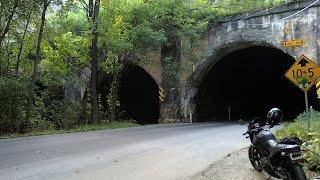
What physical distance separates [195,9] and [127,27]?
4323 mm

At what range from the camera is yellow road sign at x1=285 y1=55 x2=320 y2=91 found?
1208 centimetres

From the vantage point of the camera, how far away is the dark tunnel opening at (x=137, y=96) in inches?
1236

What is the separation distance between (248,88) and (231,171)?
27330mm

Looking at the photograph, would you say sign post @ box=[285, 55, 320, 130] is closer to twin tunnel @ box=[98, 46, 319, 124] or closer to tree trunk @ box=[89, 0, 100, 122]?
tree trunk @ box=[89, 0, 100, 122]

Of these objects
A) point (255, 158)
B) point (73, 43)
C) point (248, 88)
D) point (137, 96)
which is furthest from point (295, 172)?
point (248, 88)

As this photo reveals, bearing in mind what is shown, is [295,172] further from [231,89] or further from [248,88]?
[248,88]

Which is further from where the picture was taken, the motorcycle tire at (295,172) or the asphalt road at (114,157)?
the asphalt road at (114,157)

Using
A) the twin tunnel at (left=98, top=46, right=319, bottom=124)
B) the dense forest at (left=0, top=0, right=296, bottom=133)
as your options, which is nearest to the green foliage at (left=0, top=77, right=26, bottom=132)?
the dense forest at (left=0, top=0, right=296, bottom=133)

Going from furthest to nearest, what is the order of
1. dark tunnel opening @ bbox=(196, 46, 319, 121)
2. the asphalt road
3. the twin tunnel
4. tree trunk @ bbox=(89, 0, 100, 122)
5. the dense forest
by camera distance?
1. the twin tunnel
2. dark tunnel opening @ bbox=(196, 46, 319, 121)
3. tree trunk @ bbox=(89, 0, 100, 122)
4. the dense forest
5. the asphalt road

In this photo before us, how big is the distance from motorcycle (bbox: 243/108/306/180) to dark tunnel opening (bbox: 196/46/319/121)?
1979cm

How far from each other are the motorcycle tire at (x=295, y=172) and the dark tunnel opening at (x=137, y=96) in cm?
2433

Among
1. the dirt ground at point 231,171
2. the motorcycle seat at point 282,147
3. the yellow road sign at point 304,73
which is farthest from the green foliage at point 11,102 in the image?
the motorcycle seat at point 282,147

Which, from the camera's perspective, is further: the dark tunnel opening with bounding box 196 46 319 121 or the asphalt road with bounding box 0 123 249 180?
the dark tunnel opening with bounding box 196 46 319 121

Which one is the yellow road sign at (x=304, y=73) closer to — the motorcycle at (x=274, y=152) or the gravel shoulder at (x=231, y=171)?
the gravel shoulder at (x=231, y=171)
